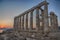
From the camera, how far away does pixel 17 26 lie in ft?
88.2

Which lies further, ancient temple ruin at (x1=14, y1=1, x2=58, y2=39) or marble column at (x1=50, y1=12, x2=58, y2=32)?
marble column at (x1=50, y1=12, x2=58, y2=32)

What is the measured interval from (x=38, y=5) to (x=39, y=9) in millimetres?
1118

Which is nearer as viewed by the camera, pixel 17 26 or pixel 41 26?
pixel 41 26

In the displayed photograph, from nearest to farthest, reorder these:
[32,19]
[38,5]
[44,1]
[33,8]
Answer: [44,1] < [38,5] < [33,8] < [32,19]

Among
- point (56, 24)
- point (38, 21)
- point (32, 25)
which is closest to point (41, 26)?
point (38, 21)

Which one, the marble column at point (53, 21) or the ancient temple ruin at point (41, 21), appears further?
the marble column at point (53, 21)

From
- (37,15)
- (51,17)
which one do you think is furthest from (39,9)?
(51,17)

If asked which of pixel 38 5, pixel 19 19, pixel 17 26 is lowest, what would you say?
pixel 17 26

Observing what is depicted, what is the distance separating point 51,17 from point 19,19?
8.37 meters

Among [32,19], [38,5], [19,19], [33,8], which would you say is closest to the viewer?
[38,5]

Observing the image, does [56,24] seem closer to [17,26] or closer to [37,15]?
[37,15]

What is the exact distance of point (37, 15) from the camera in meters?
17.0

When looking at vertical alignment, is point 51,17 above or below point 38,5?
below

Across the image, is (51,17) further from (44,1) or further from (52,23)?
(44,1)
